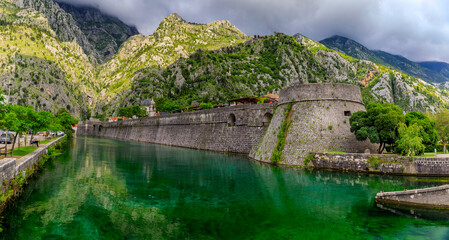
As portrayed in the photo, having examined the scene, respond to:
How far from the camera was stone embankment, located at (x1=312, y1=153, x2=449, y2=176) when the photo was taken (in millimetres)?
22688

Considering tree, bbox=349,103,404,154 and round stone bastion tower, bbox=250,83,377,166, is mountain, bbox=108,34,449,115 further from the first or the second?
tree, bbox=349,103,404,154

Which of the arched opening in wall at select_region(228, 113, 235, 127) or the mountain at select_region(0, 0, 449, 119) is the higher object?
the mountain at select_region(0, 0, 449, 119)

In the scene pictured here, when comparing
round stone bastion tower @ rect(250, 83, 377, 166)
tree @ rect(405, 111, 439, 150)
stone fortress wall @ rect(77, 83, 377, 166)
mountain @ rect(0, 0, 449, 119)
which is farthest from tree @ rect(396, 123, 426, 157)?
mountain @ rect(0, 0, 449, 119)

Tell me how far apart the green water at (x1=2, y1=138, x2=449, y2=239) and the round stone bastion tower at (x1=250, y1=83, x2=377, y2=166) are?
4.50m

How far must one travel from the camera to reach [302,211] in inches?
568

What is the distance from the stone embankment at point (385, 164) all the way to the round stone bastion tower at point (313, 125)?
80.0 inches

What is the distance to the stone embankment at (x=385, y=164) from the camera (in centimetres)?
2269

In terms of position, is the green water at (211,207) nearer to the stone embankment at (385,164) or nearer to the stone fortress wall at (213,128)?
the stone embankment at (385,164)

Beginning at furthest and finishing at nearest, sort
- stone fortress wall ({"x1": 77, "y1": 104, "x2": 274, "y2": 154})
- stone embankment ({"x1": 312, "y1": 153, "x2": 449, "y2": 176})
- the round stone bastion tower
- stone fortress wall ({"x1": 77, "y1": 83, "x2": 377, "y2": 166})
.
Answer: stone fortress wall ({"x1": 77, "y1": 104, "x2": 274, "y2": 154}) < stone fortress wall ({"x1": 77, "y1": 83, "x2": 377, "y2": 166}) < the round stone bastion tower < stone embankment ({"x1": 312, "y1": 153, "x2": 449, "y2": 176})

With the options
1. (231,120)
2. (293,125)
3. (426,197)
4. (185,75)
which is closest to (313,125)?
(293,125)

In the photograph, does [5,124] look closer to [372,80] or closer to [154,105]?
[154,105]

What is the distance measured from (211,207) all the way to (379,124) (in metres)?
20.5

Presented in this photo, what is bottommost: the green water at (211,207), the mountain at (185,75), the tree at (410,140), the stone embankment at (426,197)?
the green water at (211,207)

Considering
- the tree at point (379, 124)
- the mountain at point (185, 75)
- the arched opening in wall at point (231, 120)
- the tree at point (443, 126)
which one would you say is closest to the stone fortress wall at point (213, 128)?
the arched opening in wall at point (231, 120)
